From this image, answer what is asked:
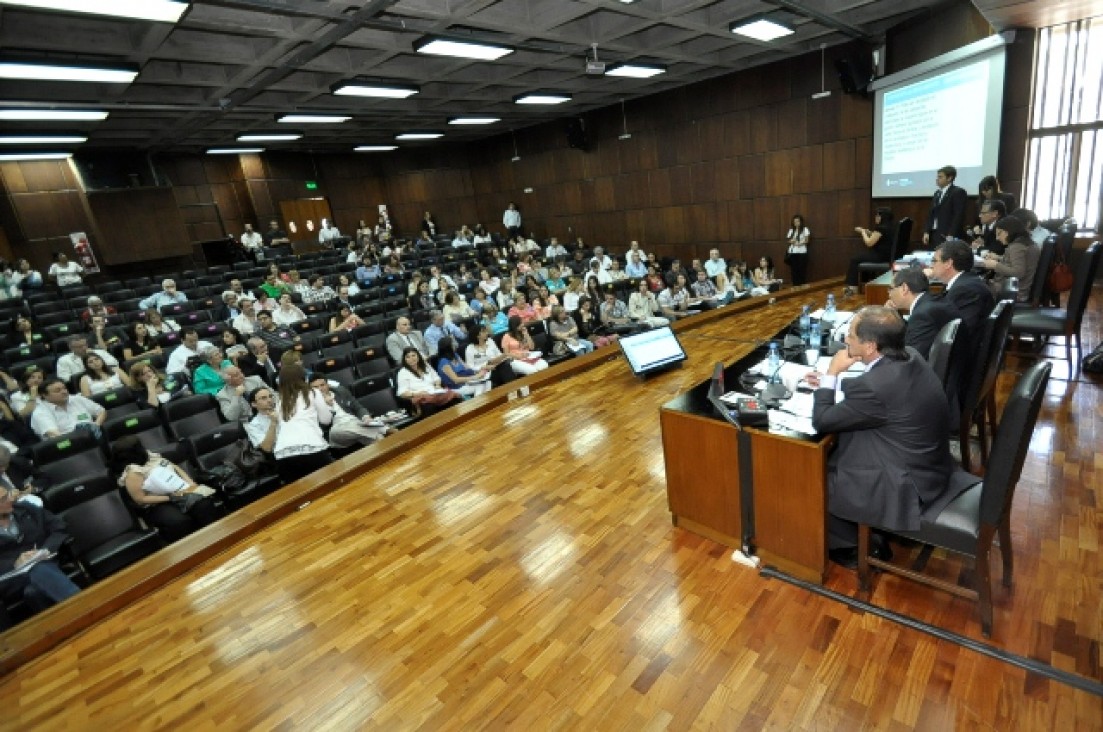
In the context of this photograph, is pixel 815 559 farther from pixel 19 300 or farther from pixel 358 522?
pixel 19 300

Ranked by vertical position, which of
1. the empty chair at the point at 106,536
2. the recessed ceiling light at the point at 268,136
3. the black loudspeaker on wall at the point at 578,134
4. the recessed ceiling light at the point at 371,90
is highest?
the recessed ceiling light at the point at 268,136

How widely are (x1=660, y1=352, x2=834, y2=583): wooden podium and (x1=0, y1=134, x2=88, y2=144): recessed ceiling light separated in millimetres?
10226

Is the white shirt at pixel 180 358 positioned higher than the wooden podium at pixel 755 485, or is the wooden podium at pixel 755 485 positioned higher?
the white shirt at pixel 180 358

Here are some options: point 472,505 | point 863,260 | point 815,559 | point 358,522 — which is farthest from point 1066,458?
point 863,260

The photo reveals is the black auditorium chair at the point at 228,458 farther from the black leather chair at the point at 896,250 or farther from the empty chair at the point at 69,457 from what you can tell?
the black leather chair at the point at 896,250

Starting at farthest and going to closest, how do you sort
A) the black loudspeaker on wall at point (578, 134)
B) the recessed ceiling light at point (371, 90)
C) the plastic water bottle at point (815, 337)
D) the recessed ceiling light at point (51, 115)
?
the black loudspeaker on wall at point (578, 134) → the recessed ceiling light at point (371, 90) → the recessed ceiling light at point (51, 115) → the plastic water bottle at point (815, 337)

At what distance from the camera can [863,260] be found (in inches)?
307

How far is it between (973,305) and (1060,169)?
4.99 m

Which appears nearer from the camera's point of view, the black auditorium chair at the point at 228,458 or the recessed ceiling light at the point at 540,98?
the black auditorium chair at the point at 228,458

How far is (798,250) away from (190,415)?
898 cm

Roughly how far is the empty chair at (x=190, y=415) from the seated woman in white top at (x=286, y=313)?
264 cm

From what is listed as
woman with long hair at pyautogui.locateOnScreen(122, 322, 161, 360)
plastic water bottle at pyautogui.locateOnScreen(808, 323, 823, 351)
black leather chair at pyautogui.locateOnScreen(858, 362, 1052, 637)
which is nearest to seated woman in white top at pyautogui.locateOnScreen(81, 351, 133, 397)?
woman with long hair at pyautogui.locateOnScreen(122, 322, 161, 360)

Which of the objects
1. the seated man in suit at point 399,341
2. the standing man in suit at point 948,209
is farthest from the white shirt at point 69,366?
the standing man in suit at point 948,209

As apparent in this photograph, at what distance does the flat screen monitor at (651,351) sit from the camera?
4895 millimetres
